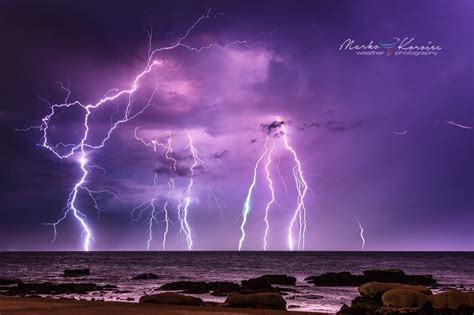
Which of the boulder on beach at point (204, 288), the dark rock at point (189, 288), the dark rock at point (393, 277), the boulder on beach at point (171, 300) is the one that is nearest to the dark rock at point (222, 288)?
the boulder on beach at point (204, 288)

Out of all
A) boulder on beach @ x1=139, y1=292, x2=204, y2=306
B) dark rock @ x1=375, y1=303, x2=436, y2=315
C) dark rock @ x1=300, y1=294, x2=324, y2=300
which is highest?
boulder on beach @ x1=139, y1=292, x2=204, y2=306

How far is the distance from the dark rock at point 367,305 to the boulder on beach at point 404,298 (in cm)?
72

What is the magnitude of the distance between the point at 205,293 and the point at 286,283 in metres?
12.1

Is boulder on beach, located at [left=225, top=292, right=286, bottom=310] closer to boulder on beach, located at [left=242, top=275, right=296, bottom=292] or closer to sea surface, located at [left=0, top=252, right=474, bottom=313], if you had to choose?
sea surface, located at [left=0, top=252, right=474, bottom=313]

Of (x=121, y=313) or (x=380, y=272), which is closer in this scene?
(x=121, y=313)

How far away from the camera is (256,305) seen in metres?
22.0

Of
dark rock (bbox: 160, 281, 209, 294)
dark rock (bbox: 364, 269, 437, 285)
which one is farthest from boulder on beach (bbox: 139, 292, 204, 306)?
dark rock (bbox: 364, 269, 437, 285)

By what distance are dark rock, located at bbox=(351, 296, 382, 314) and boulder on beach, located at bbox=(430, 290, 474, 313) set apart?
2010 mm

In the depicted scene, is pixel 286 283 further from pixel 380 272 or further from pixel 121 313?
pixel 121 313

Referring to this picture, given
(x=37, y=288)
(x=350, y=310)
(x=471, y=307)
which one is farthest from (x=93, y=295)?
(x=471, y=307)

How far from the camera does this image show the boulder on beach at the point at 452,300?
19.7 metres

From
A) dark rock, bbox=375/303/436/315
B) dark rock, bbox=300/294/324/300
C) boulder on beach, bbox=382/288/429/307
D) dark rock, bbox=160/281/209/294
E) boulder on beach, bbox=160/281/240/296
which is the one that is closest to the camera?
dark rock, bbox=375/303/436/315

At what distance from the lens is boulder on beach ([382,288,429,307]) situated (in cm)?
1984

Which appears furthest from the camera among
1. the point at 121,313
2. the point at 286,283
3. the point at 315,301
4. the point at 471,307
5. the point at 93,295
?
the point at 286,283
